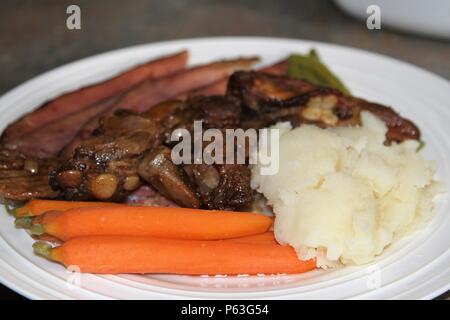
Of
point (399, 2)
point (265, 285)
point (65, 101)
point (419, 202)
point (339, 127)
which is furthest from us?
point (399, 2)

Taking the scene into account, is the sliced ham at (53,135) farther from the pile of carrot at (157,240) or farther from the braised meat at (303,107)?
the braised meat at (303,107)

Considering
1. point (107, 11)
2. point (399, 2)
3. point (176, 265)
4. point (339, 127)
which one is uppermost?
point (107, 11)

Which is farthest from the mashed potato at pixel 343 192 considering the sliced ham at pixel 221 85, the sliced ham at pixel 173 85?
the sliced ham at pixel 173 85

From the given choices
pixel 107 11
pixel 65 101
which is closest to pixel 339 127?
pixel 65 101


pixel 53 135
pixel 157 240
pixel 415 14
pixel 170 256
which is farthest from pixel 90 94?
pixel 415 14

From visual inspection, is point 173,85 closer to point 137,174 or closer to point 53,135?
point 53,135

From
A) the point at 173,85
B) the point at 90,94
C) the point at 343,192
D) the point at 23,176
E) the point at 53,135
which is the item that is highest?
the point at 173,85
